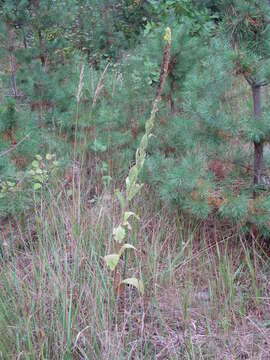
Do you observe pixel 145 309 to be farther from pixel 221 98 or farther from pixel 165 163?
pixel 221 98

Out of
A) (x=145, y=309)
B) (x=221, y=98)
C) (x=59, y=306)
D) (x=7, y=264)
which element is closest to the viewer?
(x=59, y=306)

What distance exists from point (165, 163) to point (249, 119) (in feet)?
2.10

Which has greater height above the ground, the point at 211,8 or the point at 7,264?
the point at 211,8

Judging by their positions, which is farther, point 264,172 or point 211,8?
point 211,8

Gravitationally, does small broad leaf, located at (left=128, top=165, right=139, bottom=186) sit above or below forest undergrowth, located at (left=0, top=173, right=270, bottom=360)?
above

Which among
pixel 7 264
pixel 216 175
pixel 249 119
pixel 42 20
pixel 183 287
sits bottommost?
pixel 183 287

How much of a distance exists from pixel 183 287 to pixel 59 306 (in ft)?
2.68

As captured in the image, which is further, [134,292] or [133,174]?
[134,292]

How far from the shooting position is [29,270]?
9.05 ft

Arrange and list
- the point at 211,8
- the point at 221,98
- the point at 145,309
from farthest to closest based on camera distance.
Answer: the point at 211,8 < the point at 221,98 < the point at 145,309

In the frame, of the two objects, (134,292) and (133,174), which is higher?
(133,174)

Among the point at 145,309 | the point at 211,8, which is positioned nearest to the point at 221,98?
the point at 145,309

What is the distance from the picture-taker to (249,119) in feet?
9.23

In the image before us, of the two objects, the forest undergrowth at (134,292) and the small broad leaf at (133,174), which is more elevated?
the small broad leaf at (133,174)
